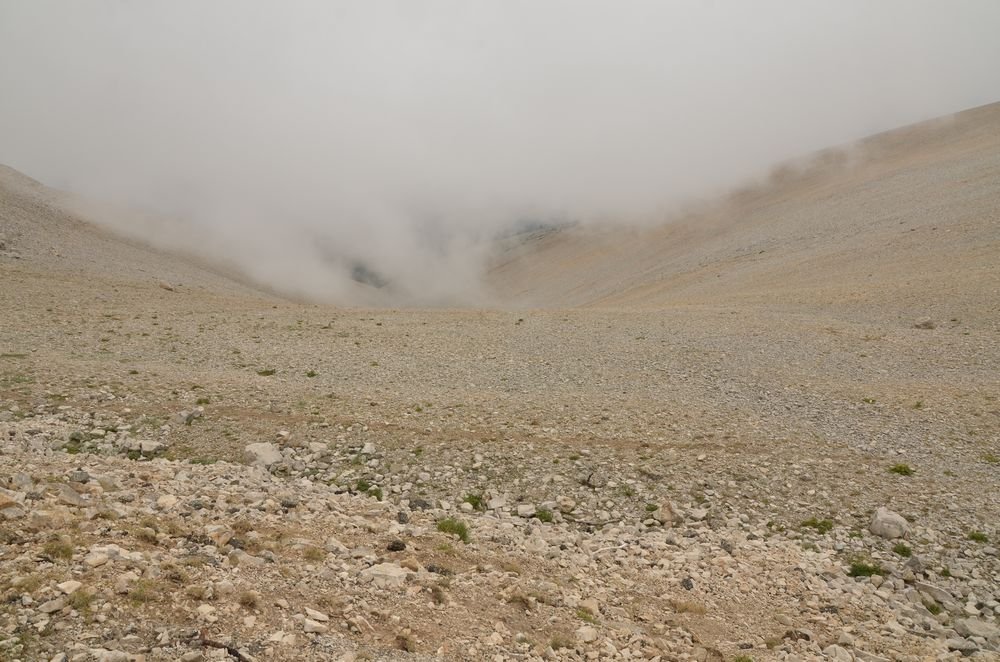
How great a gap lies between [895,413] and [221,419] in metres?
21.9

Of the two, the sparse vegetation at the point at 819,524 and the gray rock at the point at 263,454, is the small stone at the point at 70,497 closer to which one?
the gray rock at the point at 263,454

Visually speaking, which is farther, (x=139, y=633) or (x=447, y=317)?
(x=447, y=317)

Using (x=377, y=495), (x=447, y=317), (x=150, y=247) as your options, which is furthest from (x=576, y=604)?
A: (x=150, y=247)

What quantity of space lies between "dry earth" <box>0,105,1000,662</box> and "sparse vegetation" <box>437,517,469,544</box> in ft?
0.13

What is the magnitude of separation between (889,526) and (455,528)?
9.58 meters

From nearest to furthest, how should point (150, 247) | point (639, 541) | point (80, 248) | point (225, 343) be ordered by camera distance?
point (639, 541) < point (225, 343) < point (80, 248) < point (150, 247)

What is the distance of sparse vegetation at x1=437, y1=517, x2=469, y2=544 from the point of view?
11500 mm

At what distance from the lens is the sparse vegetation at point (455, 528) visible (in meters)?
11.5

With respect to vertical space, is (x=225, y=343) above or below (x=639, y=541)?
above

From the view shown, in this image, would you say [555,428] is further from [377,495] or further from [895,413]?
[895,413]

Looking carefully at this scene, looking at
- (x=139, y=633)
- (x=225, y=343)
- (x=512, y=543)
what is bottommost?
(x=512, y=543)

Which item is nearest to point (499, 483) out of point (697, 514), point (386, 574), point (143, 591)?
point (697, 514)

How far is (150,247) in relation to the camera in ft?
222

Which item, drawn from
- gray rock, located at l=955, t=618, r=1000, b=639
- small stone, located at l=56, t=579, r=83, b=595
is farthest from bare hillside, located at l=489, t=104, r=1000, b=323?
small stone, located at l=56, t=579, r=83, b=595
